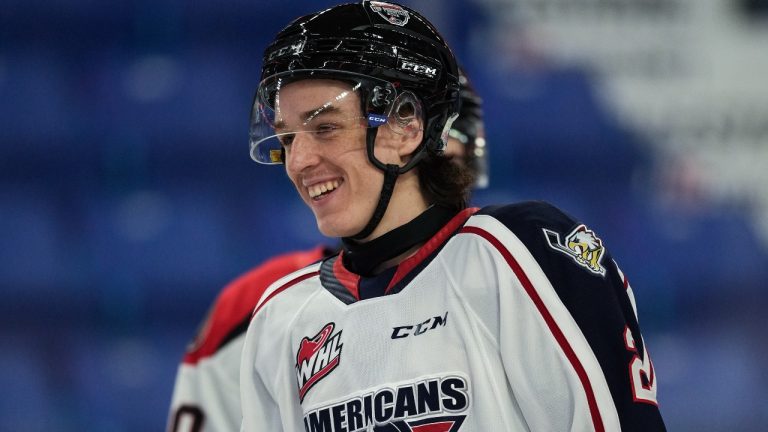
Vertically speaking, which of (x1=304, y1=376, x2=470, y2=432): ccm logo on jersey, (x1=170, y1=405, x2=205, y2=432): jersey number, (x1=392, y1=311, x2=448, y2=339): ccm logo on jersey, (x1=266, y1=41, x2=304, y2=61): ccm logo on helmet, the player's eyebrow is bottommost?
(x1=170, y1=405, x2=205, y2=432): jersey number

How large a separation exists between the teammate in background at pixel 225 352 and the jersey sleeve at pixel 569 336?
0.94 meters

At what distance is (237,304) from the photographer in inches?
103

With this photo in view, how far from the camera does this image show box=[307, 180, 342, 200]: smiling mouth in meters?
1.74

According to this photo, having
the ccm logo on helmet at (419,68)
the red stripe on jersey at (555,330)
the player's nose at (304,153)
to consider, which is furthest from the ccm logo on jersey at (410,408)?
the ccm logo on helmet at (419,68)

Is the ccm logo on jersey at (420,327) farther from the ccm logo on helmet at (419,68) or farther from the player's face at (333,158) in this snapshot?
the ccm logo on helmet at (419,68)

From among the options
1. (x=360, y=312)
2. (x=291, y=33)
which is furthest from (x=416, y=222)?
(x=291, y=33)

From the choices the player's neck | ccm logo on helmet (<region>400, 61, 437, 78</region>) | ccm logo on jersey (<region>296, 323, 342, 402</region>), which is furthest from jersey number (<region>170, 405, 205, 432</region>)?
ccm logo on helmet (<region>400, 61, 437, 78</region>)

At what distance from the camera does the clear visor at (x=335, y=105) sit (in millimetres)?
1725

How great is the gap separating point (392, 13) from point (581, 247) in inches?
22.2

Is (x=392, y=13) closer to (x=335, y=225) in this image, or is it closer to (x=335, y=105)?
(x=335, y=105)

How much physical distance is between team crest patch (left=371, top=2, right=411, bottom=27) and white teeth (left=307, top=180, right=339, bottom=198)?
0.31 metres

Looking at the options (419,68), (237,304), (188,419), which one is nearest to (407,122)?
(419,68)

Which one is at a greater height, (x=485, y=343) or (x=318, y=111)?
(x=318, y=111)

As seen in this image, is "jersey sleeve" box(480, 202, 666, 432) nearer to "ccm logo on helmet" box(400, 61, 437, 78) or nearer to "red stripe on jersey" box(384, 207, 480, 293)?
"red stripe on jersey" box(384, 207, 480, 293)
